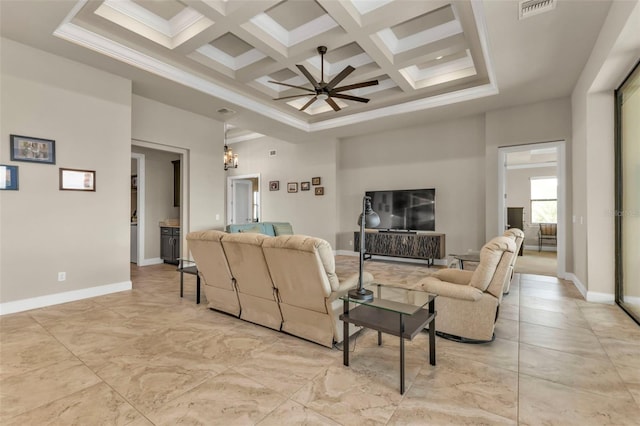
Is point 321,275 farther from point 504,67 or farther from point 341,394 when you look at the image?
point 504,67

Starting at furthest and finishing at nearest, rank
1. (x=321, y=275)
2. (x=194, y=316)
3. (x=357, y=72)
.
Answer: (x=357, y=72), (x=194, y=316), (x=321, y=275)

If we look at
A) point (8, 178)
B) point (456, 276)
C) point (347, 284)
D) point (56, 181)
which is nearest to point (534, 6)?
point (456, 276)

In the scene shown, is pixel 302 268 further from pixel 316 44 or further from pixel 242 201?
pixel 242 201

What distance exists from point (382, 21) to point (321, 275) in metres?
2.86

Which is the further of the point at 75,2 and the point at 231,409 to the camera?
the point at 75,2

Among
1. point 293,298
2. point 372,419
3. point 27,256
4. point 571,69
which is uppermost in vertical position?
point 571,69

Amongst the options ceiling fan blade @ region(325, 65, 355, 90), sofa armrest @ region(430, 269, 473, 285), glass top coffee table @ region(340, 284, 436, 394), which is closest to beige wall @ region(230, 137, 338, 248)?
ceiling fan blade @ region(325, 65, 355, 90)

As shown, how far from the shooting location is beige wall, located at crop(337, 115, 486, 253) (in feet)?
19.6

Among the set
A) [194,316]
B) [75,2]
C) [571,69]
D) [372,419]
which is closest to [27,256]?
[194,316]

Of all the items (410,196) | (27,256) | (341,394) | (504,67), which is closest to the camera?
(341,394)

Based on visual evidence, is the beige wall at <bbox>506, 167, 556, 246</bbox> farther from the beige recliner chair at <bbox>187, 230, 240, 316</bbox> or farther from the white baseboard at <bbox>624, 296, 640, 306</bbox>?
the beige recliner chair at <bbox>187, 230, 240, 316</bbox>

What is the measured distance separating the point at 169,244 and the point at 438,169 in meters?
5.90

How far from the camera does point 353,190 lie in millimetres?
7504

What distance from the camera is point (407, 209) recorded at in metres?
6.50
